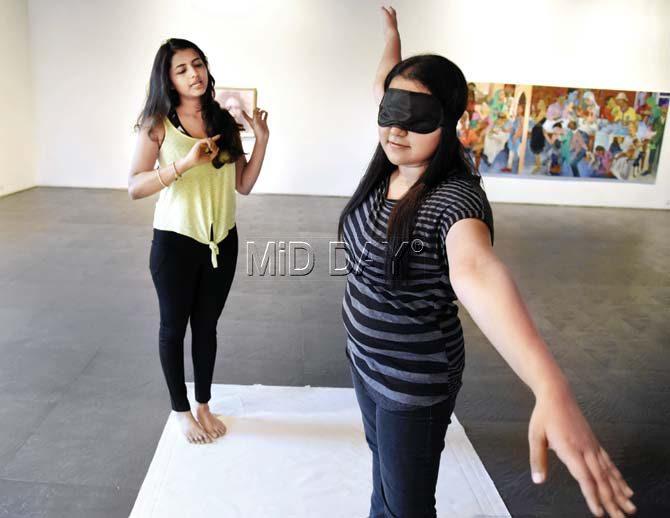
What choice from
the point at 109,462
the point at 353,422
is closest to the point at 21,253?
the point at 109,462

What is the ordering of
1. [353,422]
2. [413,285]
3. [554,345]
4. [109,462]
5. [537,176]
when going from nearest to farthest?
[413,285] → [109,462] → [353,422] → [554,345] → [537,176]

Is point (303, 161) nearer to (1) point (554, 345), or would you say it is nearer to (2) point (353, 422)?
(1) point (554, 345)

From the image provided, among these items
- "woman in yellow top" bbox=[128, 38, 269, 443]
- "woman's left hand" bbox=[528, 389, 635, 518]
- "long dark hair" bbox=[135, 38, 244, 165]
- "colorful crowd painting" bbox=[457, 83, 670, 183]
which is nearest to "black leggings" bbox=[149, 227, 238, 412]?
"woman in yellow top" bbox=[128, 38, 269, 443]

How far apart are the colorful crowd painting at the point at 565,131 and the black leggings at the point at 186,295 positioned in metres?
7.89

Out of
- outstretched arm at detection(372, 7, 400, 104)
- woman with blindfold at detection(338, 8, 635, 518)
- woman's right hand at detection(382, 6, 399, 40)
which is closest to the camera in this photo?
woman with blindfold at detection(338, 8, 635, 518)

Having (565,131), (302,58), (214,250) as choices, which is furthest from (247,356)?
(565,131)

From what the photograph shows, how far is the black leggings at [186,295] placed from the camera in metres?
2.20

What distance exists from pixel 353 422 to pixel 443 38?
313 inches

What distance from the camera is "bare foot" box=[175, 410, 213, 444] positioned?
8.19ft

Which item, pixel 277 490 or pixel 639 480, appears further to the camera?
pixel 639 480

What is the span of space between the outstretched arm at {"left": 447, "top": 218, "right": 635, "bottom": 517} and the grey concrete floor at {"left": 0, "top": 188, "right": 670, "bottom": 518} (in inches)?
61.8

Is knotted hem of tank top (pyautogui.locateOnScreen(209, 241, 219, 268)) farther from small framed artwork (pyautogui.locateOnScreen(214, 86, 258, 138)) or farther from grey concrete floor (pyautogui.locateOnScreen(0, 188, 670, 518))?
small framed artwork (pyautogui.locateOnScreen(214, 86, 258, 138))

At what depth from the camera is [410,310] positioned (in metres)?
1.33

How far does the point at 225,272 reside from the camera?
2.34 meters
